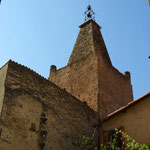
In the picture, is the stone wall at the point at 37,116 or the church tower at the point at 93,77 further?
the church tower at the point at 93,77

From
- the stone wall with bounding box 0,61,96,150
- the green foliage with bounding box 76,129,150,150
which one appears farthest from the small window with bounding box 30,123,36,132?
the green foliage with bounding box 76,129,150,150

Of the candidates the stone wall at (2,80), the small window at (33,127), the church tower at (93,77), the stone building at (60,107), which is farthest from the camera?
the church tower at (93,77)

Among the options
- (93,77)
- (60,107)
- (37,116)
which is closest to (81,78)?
(93,77)

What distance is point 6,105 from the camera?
32.3ft

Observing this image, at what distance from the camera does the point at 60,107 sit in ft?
39.2

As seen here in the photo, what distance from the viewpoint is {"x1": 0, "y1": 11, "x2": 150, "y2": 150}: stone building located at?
9.74 meters

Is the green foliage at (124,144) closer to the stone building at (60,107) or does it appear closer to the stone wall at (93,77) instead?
the stone building at (60,107)

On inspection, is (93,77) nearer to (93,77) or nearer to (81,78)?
(93,77)

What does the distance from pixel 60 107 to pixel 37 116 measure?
4.68ft

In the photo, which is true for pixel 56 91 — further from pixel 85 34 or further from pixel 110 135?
pixel 85 34

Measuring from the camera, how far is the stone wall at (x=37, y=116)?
9773 mm

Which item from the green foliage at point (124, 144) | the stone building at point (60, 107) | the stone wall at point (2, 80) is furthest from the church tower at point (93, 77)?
the stone wall at point (2, 80)

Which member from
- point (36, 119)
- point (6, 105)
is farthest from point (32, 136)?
point (6, 105)

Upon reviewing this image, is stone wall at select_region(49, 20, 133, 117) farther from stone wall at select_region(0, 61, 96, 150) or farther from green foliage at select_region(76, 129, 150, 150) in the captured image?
green foliage at select_region(76, 129, 150, 150)
